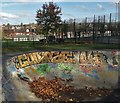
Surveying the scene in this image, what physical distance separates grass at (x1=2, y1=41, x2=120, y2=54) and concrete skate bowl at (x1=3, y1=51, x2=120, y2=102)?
0.08 meters

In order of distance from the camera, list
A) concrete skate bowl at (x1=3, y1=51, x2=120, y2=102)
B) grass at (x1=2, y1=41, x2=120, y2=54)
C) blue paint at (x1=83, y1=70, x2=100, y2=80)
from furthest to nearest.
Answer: blue paint at (x1=83, y1=70, x2=100, y2=80)
concrete skate bowl at (x1=3, y1=51, x2=120, y2=102)
grass at (x1=2, y1=41, x2=120, y2=54)

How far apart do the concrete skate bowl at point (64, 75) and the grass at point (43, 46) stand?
3.2 inches

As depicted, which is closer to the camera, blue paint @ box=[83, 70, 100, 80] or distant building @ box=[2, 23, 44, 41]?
distant building @ box=[2, 23, 44, 41]

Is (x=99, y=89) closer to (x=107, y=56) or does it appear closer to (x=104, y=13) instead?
(x=107, y=56)

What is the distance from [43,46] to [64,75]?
65 centimetres

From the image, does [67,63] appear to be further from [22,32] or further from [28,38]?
[22,32]

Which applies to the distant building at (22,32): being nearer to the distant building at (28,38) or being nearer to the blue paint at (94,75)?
the distant building at (28,38)

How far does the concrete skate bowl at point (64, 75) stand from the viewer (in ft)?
22.5

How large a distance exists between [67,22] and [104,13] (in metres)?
0.69

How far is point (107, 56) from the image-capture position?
277 inches

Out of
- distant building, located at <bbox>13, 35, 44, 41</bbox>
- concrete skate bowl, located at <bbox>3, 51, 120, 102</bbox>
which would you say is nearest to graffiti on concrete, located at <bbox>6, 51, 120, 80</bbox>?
concrete skate bowl, located at <bbox>3, 51, 120, 102</bbox>

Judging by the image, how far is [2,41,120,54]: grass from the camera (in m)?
6.73

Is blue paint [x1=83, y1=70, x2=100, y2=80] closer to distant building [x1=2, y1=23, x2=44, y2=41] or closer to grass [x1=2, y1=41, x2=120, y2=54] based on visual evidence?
grass [x1=2, y1=41, x2=120, y2=54]

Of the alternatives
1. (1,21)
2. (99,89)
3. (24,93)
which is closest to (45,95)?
(24,93)
